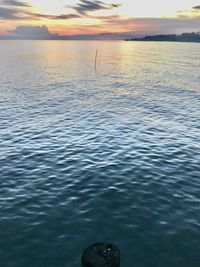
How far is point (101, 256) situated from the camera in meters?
21.5

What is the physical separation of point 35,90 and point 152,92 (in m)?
38.2

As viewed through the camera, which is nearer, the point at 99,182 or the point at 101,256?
the point at 101,256

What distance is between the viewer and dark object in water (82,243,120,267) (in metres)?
20.9

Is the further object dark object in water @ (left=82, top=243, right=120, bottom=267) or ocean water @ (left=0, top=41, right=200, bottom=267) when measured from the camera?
ocean water @ (left=0, top=41, right=200, bottom=267)

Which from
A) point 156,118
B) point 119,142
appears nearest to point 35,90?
point 156,118

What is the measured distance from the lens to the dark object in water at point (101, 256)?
20.9 meters

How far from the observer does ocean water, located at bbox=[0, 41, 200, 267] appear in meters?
25.2

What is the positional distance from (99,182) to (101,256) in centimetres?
1571

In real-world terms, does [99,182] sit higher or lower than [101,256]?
lower

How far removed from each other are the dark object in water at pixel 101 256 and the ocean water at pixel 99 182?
1981 millimetres

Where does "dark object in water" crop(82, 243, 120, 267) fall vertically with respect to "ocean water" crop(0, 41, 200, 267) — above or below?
above

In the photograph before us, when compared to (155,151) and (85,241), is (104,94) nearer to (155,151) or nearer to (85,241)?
(155,151)

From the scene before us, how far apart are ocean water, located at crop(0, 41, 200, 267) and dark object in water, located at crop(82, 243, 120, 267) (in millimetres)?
1981

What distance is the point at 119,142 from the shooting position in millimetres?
50219
